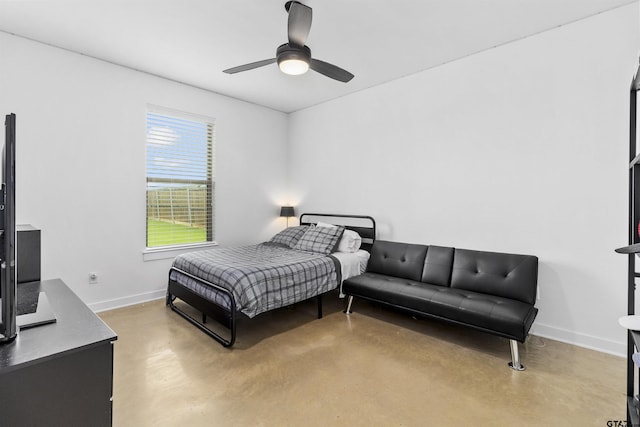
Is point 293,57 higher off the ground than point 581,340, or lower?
higher

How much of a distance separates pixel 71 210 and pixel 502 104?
4571mm

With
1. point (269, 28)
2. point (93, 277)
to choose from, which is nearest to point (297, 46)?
point (269, 28)

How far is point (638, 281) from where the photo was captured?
8.19ft

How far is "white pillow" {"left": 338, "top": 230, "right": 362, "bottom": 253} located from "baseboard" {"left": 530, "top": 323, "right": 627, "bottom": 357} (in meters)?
2.02

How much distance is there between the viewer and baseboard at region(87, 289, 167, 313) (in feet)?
11.4

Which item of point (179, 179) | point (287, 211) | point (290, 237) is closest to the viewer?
point (179, 179)

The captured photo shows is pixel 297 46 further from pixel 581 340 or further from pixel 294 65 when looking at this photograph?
pixel 581 340

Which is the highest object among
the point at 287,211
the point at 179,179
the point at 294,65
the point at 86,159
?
the point at 294,65

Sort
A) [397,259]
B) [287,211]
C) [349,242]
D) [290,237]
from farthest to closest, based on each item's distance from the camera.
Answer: [287,211]
[290,237]
[349,242]
[397,259]

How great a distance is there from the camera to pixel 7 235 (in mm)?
1025

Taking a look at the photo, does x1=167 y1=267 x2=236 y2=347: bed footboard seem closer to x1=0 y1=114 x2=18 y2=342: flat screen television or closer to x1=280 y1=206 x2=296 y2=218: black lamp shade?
x1=0 y1=114 x2=18 y2=342: flat screen television

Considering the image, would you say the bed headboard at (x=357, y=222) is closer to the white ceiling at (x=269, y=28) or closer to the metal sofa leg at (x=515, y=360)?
the white ceiling at (x=269, y=28)

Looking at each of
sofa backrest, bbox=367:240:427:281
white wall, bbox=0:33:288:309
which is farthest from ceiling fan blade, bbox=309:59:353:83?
white wall, bbox=0:33:288:309

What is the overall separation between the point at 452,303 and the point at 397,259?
0.97 m
